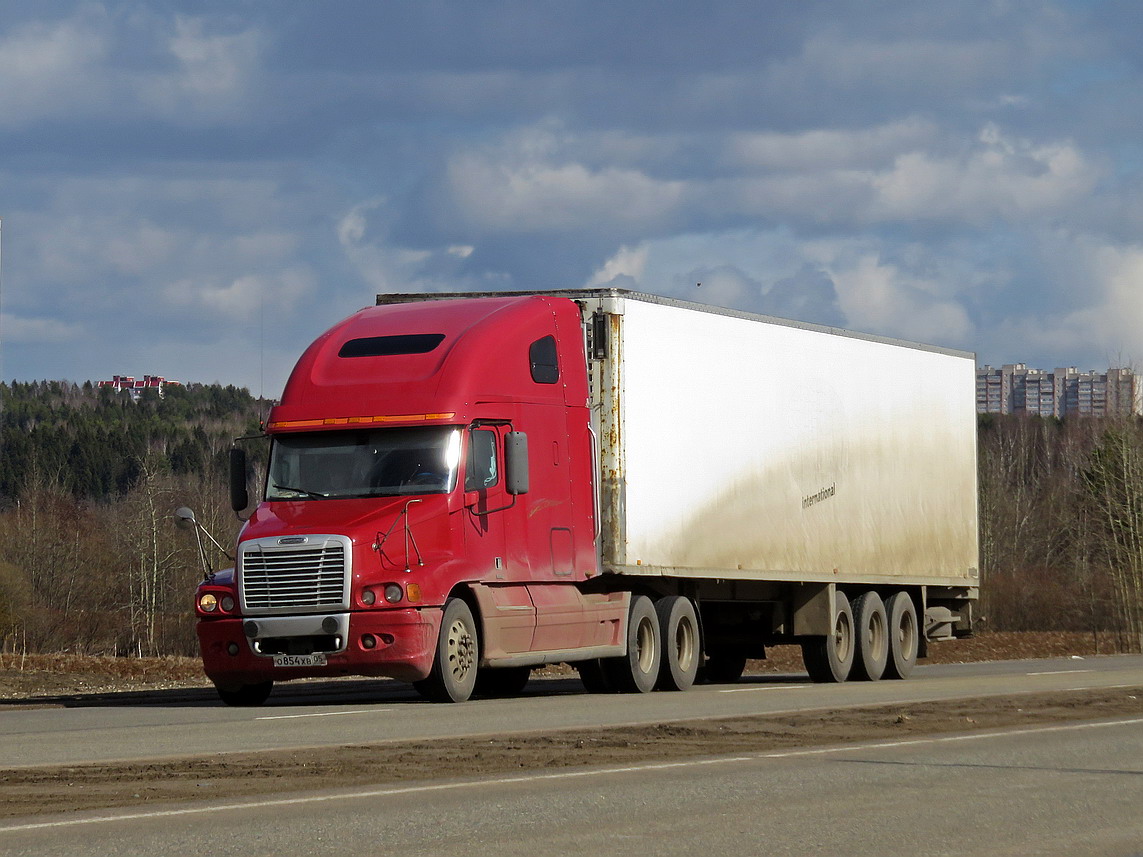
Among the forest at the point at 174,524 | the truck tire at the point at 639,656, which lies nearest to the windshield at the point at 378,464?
the truck tire at the point at 639,656

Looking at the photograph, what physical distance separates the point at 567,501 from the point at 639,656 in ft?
7.45

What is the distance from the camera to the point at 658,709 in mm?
15984

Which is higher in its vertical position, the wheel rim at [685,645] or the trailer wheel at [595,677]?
the wheel rim at [685,645]

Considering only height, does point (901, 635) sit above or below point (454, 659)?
below

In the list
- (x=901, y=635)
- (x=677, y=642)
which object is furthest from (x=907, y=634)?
(x=677, y=642)

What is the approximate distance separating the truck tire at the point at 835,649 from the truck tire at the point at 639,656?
385 centimetres

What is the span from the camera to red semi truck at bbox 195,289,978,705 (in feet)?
54.5

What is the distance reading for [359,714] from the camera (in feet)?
49.3

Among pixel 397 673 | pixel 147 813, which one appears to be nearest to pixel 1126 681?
pixel 397 673

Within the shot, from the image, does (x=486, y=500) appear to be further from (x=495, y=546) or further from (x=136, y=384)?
(x=136, y=384)

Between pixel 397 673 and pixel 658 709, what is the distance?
2470mm

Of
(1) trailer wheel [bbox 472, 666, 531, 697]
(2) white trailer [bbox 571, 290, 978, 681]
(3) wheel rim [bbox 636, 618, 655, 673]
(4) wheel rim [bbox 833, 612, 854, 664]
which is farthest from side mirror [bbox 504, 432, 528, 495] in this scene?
(4) wheel rim [bbox 833, 612, 854, 664]

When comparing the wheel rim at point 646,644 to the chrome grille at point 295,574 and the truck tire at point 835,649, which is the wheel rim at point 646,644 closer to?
the truck tire at point 835,649

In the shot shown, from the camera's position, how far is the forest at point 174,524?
2340 inches
